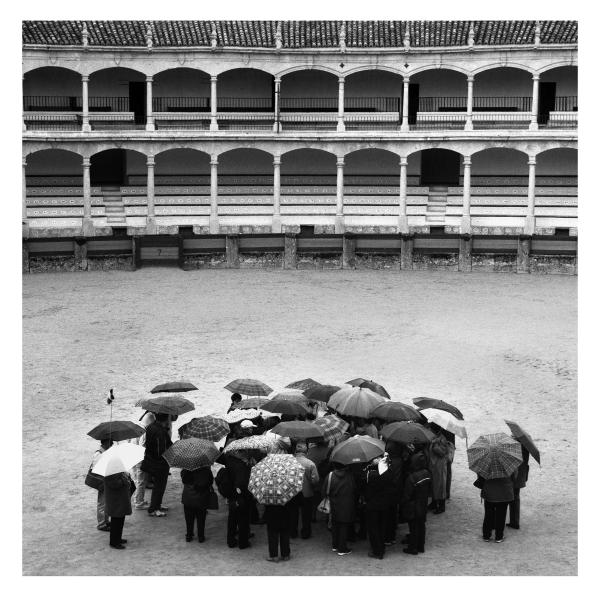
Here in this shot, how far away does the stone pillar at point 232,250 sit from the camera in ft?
107

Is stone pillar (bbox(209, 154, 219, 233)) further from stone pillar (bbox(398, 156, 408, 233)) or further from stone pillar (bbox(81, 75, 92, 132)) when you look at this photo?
stone pillar (bbox(398, 156, 408, 233))

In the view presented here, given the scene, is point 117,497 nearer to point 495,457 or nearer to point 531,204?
point 495,457

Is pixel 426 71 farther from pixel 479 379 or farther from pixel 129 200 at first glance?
pixel 479 379

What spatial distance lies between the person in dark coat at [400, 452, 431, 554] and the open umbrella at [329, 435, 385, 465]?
47 centimetres

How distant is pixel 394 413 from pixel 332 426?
79cm

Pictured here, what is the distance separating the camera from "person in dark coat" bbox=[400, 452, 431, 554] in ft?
36.0

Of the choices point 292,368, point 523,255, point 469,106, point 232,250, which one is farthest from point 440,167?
point 292,368

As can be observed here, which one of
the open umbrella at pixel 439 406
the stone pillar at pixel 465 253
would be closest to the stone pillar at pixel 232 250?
the stone pillar at pixel 465 253

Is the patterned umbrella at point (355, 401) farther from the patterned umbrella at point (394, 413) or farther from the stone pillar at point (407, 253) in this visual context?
the stone pillar at point (407, 253)

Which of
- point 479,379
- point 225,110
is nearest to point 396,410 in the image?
point 479,379

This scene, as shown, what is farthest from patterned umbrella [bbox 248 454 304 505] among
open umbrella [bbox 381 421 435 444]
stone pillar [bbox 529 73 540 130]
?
stone pillar [bbox 529 73 540 130]

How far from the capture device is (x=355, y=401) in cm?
1298

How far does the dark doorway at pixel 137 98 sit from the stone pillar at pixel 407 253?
1309 cm

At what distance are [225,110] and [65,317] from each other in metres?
18.2
